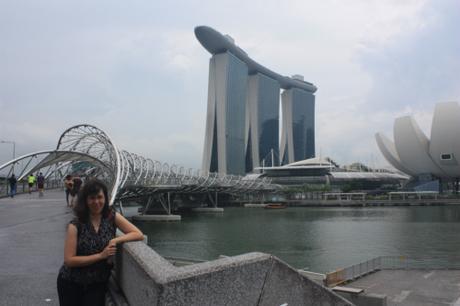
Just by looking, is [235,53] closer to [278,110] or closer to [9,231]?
[278,110]

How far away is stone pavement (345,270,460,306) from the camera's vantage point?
1276cm

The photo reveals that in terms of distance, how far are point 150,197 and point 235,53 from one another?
7100cm

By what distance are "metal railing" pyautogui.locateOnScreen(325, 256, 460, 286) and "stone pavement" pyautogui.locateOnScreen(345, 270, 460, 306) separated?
29 centimetres

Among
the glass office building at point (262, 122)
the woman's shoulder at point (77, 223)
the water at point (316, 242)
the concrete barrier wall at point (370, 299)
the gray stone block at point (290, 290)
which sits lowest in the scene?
the water at point (316, 242)

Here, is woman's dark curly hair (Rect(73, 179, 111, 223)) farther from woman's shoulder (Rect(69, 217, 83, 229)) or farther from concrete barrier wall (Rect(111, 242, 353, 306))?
concrete barrier wall (Rect(111, 242, 353, 306))

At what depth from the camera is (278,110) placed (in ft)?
427

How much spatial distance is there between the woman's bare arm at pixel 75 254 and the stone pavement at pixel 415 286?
37.7 feet

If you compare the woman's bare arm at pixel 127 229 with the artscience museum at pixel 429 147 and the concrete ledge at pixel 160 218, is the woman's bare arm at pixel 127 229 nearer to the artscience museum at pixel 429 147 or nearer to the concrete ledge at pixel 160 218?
the concrete ledge at pixel 160 218

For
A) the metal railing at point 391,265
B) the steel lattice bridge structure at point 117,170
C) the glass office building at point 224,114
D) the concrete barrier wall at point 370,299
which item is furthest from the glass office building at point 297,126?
the concrete barrier wall at point 370,299

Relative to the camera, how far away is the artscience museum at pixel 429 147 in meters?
69.4

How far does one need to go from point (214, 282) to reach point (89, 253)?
36.7 inches

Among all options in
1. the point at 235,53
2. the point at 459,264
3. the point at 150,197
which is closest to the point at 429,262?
the point at 459,264

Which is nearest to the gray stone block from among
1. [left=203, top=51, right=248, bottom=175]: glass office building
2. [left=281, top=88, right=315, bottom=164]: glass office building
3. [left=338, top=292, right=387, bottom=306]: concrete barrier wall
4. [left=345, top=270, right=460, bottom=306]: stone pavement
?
[left=338, top=292, right=387, bottom=306]: concrete barrier wall

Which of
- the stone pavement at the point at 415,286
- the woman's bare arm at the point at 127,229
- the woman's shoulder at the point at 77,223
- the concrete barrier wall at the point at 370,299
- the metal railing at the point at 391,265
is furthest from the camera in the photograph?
the metal railing at the point at 391,265
